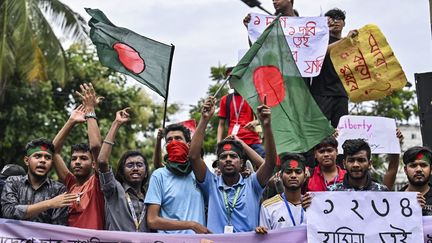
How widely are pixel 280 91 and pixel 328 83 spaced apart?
1.65 meters

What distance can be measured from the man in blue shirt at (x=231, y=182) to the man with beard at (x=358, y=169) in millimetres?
597

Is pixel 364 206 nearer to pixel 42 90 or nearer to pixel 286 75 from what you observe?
pixel 286 75

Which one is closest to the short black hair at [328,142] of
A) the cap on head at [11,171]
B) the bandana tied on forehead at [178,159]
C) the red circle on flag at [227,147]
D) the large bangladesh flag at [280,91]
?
the large bangladesh flag at [280,91]

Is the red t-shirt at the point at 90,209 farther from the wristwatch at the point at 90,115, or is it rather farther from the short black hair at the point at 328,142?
the short black hair at the point at 328,142

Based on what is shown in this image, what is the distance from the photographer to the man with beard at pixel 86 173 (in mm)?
6301

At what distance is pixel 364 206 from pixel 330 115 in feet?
8.35

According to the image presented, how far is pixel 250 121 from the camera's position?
331 inches

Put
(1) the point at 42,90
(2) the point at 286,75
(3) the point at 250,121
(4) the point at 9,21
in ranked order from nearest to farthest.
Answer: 1. (2) the point at 286,75
2. (3) the point at 250,121
3. (4) the point at 9,21
4. (1) the point at 42,90

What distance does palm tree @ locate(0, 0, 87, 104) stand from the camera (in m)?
16.8

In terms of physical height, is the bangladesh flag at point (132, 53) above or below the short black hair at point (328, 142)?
above

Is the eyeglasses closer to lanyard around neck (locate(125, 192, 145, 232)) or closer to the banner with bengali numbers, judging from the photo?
lanyard around neck (locate(125, 192, 145, 232))

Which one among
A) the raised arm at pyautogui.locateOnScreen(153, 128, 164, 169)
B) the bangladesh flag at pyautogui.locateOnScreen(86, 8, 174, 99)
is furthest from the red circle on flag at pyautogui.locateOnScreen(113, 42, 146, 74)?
the raised arm at pyautogui.locateOnScreen(153, 128, 164, 169)

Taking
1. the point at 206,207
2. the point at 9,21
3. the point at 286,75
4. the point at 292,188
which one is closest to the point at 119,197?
the point at 206,207

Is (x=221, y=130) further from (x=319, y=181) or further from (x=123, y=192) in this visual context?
(x=123, y=192)
